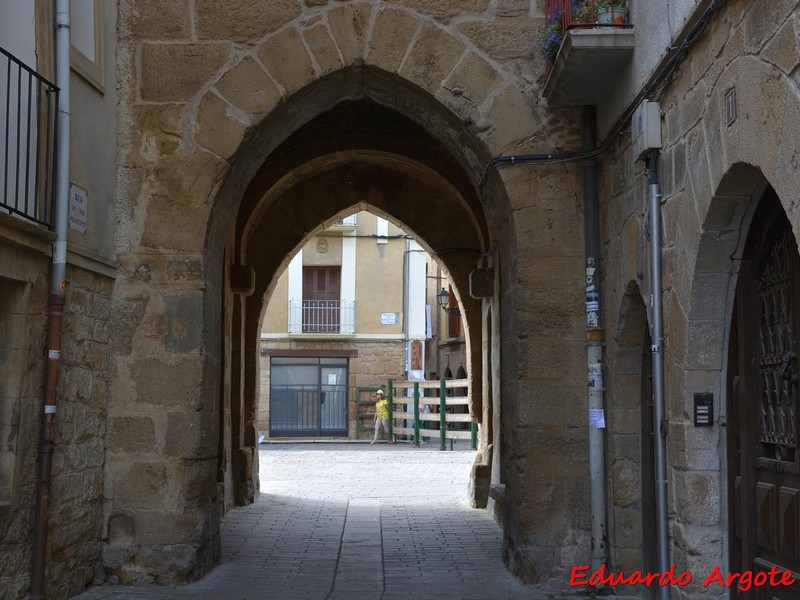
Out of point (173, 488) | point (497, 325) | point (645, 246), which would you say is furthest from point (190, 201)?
point (497, 325)

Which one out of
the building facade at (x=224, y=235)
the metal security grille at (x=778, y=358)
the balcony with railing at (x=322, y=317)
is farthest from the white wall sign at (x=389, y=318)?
the metal security grille at (x=778, y=358)

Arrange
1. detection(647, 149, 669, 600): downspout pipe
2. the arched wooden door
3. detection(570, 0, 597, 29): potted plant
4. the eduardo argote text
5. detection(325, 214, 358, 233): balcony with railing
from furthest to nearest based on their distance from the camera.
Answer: detection(325, 214, 358, 233): balcony with railing, detection(570, 0, 597, 29): potted plant, detection(647, 149, 669, 600): downspout pipe, the eduardo argote text, the arched wooden door

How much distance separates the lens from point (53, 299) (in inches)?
212

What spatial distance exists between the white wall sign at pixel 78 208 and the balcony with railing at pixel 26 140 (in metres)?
0.24

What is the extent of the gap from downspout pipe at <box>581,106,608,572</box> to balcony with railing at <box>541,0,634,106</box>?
0.33m

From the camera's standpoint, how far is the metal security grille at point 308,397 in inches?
963

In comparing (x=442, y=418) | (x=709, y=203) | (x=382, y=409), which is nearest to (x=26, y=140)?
(x=709, y=203)

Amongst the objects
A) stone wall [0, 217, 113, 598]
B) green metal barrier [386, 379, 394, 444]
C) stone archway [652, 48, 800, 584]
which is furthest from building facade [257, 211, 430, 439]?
stone archway [652, 48, 800, 584]

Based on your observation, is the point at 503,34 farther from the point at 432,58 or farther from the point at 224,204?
the point at 224,204

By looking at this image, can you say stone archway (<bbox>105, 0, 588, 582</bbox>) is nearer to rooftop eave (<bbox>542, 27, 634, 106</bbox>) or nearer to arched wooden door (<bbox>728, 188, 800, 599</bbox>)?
rooftop eave (<bbox>542, 27, 634, 106</bbox>)

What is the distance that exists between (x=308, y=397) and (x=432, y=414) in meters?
5.84

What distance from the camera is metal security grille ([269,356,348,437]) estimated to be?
963 inches

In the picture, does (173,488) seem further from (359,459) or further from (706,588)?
(359,459)

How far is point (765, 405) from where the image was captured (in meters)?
4.25
